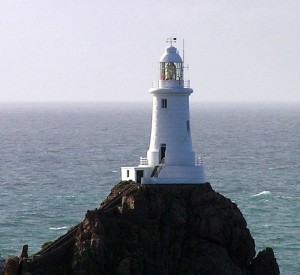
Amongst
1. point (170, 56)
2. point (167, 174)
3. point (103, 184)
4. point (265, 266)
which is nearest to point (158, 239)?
point (167, 174)

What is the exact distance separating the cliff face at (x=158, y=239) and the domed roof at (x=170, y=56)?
28.4 feet

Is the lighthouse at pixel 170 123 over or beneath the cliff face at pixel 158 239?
over

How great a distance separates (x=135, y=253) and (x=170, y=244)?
3.31 metres

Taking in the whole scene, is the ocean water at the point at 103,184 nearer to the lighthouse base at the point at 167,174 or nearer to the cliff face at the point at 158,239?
the cliff face at the point at 158,239

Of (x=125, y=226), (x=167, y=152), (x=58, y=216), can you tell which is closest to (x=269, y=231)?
(x=58, y=216)

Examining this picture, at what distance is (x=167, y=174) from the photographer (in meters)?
62.5

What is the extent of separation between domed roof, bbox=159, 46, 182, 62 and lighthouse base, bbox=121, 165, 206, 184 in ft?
23.6

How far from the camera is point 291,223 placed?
307 ft

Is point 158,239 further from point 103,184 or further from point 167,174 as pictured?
point 103,184

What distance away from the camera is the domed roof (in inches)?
2527

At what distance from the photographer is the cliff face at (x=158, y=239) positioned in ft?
182

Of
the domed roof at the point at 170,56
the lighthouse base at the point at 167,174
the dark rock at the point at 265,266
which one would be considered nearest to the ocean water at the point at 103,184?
the dark rock at the point at 265,266

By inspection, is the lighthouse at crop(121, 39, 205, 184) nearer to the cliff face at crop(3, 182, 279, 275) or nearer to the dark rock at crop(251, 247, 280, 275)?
the cliff face at crop(3, 182, 279, 275)

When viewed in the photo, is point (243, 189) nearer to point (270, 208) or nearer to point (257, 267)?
point (270, 208)
